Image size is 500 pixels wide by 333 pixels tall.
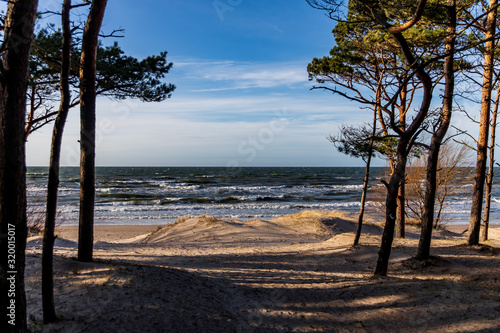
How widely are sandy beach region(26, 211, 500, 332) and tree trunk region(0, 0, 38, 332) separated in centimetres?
66

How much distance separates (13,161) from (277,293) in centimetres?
451

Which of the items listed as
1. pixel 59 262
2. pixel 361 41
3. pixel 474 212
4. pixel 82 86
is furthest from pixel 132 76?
pixel 474 212

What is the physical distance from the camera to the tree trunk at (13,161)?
313 centimetres

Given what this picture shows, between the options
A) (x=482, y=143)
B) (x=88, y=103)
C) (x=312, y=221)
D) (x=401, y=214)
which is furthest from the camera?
(x=312, y=221)

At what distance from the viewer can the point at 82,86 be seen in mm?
5598

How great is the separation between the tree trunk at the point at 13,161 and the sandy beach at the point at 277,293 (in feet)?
2.18

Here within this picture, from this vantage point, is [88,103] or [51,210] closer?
[51,210]

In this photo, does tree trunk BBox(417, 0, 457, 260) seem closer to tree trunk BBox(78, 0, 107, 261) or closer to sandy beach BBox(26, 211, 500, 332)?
sandy beach BBox(26, 211, 500, 332)

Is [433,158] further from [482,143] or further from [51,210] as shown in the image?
[51,210]

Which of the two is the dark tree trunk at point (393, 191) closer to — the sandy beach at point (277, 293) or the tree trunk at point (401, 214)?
the sandy beach at point (277, 293)

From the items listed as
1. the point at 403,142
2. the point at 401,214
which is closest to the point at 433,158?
the point at 403,142

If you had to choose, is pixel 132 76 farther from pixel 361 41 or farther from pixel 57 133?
pixel 361 41

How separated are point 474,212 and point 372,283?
15.6 ft

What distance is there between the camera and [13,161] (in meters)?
3.16
